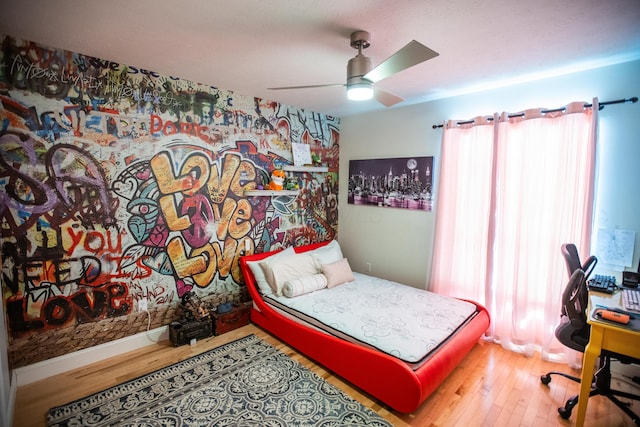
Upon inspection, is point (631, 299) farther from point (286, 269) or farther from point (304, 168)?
point (304, 168)

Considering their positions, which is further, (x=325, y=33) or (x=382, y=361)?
(x=382, y=361)

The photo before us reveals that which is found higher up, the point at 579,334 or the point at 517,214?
the point at 517,214

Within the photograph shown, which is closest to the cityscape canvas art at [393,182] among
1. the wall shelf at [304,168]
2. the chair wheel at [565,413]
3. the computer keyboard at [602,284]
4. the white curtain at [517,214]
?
the white curtain at [517,214]

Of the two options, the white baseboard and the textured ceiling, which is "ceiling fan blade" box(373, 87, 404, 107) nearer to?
the textured ceiling

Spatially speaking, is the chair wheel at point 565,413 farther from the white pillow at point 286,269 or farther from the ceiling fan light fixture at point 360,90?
the ceiling fan light fixture at point 360,90

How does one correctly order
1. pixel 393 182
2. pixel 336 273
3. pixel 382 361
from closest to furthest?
pixel 382 361, pixel 336 273, pixel 393 182

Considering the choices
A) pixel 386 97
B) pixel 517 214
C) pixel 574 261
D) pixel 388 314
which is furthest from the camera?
pixel 517 214

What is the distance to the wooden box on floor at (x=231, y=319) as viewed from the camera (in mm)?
3012

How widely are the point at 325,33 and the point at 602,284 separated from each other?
2694 mm

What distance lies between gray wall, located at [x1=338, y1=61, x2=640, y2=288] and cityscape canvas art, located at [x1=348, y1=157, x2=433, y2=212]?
9 cm

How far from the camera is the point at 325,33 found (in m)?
1.88

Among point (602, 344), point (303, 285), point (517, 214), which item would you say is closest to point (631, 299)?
point (602, 344)

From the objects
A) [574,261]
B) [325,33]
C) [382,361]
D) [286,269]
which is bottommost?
[382,361]

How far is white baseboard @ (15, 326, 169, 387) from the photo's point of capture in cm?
225
